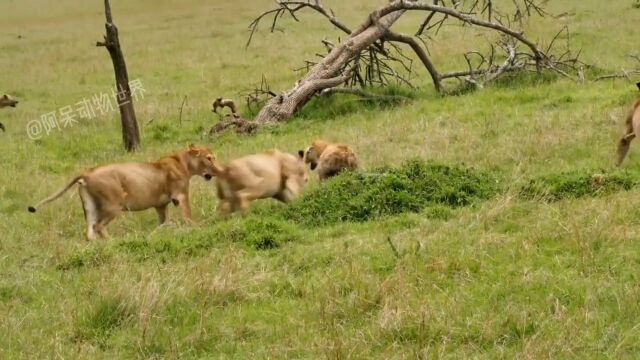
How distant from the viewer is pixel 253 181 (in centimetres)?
904

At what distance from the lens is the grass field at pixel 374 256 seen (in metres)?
5.25

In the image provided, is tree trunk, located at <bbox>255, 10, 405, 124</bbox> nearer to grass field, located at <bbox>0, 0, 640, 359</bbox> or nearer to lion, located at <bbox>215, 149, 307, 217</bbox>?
grass field, located at <bbox>0, 0, 640, 359</bbox>

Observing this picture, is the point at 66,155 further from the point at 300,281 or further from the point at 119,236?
the point at 300,281

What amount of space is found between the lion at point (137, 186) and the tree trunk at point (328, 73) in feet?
17.4

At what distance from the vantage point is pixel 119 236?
859 centimetres

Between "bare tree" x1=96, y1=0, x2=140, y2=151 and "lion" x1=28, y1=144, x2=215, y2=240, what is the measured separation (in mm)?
4481

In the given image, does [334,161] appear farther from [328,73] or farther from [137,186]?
[328,73]

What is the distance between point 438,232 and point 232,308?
82.5 inches

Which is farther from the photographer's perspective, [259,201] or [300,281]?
[259,201]

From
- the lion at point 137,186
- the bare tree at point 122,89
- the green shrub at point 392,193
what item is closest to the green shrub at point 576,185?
the green shrub at point 392,193

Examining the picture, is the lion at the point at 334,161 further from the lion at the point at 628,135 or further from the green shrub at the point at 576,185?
the lion at the point at 628,135

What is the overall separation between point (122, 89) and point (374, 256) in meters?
7.76

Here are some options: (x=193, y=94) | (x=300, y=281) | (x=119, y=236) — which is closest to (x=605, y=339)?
(x=300, y=281)

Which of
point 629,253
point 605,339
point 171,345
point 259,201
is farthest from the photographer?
point 259,201
